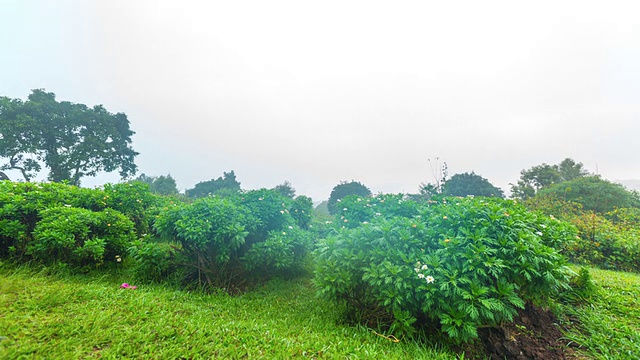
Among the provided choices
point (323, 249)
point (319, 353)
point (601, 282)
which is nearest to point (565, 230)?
point (601, 282)

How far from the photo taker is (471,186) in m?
18.8

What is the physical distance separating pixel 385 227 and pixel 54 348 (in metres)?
2.85

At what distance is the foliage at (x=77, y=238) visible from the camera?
10.8 ft

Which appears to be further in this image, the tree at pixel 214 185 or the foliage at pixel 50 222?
the tree at pixel 214 185

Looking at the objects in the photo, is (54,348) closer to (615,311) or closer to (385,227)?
(385,227)

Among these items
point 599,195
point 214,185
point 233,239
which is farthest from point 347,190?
point 233,239

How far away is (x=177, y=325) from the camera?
221cm

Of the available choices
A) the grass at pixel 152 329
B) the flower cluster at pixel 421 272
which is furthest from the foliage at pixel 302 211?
the flower cluster at pixel 421 272

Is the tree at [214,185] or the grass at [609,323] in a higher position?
the tree at [214,185]

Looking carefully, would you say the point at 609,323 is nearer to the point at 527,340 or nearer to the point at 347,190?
the point at 527,340

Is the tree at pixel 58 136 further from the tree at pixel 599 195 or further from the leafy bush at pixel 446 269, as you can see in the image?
the tree at pixel 599 195

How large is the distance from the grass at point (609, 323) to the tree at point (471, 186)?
16.1 meters

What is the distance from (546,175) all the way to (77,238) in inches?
1101

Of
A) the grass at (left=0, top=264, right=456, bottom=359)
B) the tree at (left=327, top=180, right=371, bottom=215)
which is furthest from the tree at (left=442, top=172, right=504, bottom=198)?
the grass at (left=0, top=264, right=456, bottom=359)
